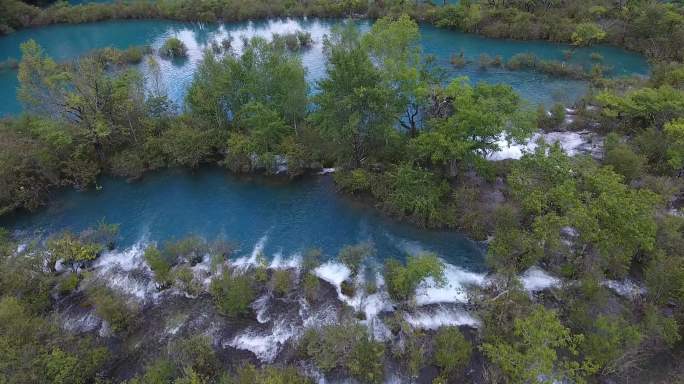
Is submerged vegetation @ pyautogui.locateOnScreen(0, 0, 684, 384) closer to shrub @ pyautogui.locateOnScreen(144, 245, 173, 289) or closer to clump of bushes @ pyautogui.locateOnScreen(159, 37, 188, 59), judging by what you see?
shrub @ pyautogui.locateOnScreen(144, 245, 173, 289)

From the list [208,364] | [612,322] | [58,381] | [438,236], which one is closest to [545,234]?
[612,322]

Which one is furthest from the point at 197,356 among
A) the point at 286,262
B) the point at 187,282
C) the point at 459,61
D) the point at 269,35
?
the point at 269,35

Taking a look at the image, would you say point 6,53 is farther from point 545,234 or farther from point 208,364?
point 545,234

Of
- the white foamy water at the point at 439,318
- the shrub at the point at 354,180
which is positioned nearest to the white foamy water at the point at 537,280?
the white foamy water at the point at 439,318

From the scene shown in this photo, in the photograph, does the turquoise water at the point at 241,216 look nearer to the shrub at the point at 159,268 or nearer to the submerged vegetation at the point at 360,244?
the submerged vegetation at the point at 360,244

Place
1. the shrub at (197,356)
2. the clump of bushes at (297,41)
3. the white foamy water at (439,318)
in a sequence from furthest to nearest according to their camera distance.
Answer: the clump of bushes at (297,41) < the white foamy water at (439,318) < the shrub at (197,356)

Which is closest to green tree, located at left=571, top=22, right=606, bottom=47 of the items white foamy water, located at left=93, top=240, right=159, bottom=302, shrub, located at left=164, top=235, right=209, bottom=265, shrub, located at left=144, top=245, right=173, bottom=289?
shrub, located at left=164, top=235, right=209, bottom=265
